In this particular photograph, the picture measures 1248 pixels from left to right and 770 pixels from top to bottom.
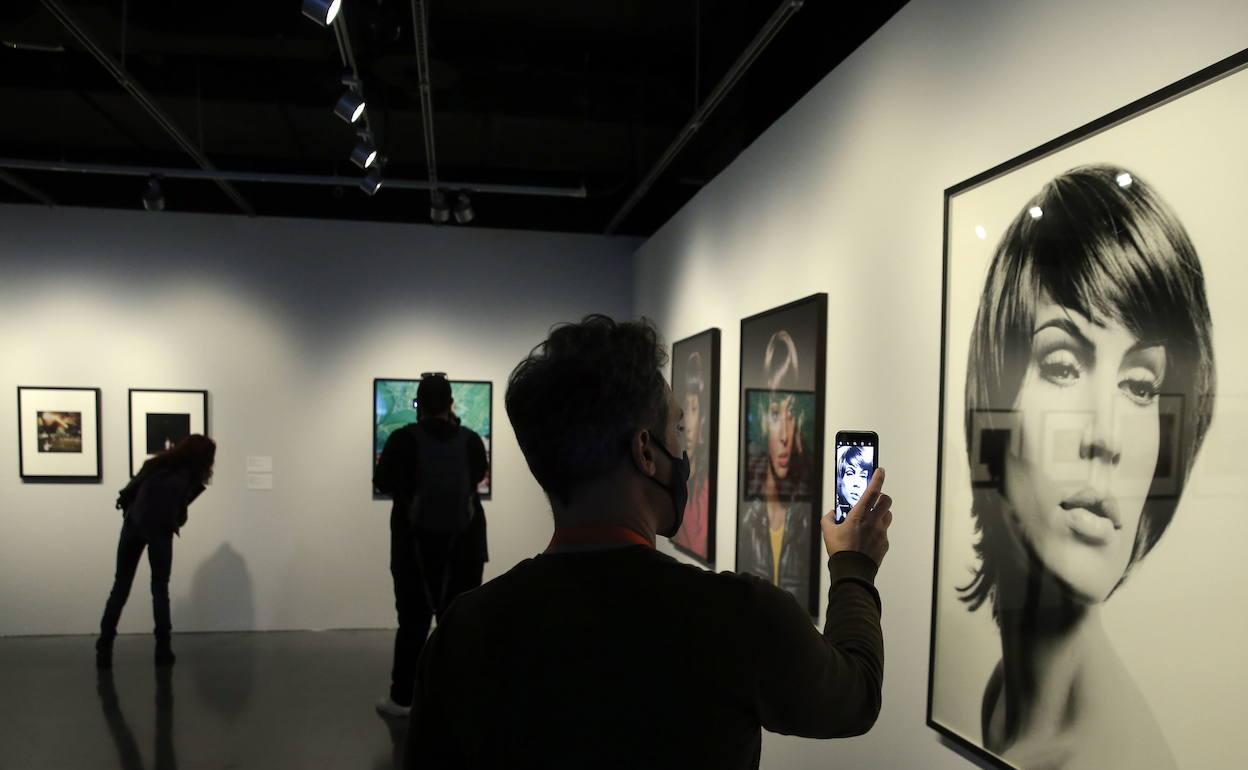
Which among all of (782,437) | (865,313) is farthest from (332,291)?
(865,313)

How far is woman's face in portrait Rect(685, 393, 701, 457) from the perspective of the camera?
497 cm

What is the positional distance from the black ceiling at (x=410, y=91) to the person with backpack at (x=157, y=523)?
7.51ft

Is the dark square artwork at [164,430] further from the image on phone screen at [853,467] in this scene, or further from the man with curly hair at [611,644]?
the man with curly hair at [611,644]

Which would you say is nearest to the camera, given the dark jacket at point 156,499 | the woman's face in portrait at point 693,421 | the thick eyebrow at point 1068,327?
the thick eyebrow at point 1068,327

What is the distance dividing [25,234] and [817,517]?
6.85 meters

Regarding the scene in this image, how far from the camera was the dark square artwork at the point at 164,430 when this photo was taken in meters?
6.99

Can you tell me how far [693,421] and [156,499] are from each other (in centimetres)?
386

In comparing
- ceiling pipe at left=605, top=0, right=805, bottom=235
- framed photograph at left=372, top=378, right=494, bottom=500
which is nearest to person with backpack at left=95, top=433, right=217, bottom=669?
framed photograph at left=372, top=378, right=494, bottom=500

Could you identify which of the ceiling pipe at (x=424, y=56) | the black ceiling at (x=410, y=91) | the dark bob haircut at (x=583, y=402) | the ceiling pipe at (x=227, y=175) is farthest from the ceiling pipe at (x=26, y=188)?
the dark bob haircut at (x=583, y=402)

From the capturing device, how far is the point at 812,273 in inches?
135

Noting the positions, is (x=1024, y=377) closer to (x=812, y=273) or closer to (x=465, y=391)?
(x=812, y=273)

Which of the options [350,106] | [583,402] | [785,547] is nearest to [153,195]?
[350,106]

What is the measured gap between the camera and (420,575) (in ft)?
16.4

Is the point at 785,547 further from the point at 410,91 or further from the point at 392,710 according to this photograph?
the point at 410,91
